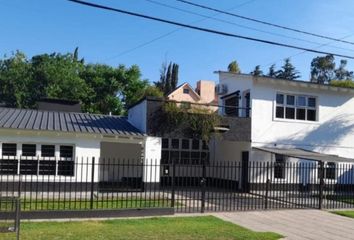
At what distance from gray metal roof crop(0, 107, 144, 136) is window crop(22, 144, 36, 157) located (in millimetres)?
882

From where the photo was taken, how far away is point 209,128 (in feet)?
79.2

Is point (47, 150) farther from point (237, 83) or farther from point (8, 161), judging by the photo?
point (237, 83)

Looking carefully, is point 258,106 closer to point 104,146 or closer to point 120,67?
point 104,146

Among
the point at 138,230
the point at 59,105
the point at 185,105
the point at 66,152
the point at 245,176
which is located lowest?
the point at 138,230

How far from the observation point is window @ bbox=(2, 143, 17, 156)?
2184 cm

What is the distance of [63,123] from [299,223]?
13.6 meters

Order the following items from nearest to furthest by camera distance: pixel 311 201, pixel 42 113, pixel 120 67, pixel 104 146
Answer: pixel 311 201 < pixel 42 113 < pixel 104 146 < pixel 120 67

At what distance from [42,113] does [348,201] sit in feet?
52.1

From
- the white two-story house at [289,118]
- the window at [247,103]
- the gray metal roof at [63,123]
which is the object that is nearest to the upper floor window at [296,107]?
the white two-story house at [289,118]

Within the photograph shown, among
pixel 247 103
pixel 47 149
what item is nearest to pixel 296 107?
pixel 247 103

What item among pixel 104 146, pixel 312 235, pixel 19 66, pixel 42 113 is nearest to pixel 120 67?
pixel 19 66

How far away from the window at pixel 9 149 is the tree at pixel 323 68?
6733 centimetres

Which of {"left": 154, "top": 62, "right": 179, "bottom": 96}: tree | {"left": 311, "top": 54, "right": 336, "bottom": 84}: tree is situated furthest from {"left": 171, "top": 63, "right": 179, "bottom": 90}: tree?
{"left": 311, "top": 54, "right": 336, "bottom": 84}: tree

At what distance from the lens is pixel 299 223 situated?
14.9 meters
